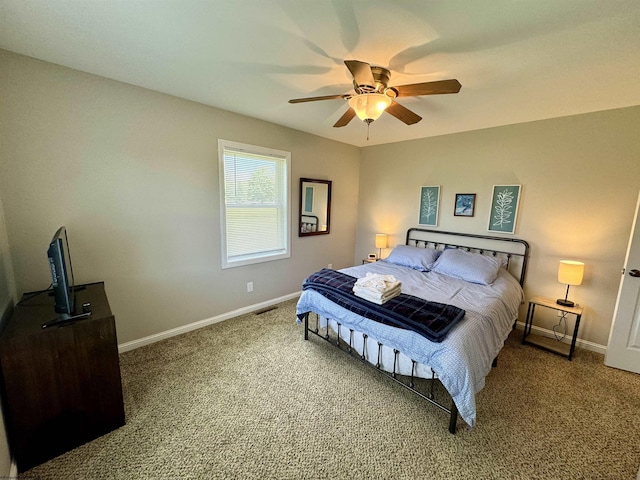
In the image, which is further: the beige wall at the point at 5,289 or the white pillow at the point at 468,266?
the white pillow at the point at 468,266

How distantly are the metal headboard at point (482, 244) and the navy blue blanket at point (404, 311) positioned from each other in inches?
69.6

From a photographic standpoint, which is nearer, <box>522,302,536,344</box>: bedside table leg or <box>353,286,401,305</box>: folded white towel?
<box>353,286,401,305</box>: folded white towel

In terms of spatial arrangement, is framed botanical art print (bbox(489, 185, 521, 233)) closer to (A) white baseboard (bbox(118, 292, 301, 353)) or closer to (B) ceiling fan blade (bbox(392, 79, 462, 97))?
(B) ceiling fan blade (bbox(392, 79, 462, 97))

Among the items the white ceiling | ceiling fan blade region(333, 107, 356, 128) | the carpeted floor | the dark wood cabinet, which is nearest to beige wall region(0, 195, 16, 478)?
the dark wood cabinet

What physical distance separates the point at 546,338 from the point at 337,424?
279 cm

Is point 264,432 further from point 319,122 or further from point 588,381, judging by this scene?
point 319,122

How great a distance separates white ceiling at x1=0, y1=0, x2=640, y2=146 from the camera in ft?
4.37

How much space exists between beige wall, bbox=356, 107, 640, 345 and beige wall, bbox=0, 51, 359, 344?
242 centimetres

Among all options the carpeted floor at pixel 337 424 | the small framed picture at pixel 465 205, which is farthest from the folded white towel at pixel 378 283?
the small framed picture at pixel 465 205

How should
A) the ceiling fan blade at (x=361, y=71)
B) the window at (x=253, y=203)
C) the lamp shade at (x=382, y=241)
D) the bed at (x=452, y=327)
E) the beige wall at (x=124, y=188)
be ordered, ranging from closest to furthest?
the ceiling fan blade at (x=361, y=71) < the bed at (x=452, y=327) < the beige wall at (x=124, y=188) < the window at (x=253, y=203) < the lamp shade at (x=382, y=241)

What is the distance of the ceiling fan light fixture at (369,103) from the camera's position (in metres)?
1.73

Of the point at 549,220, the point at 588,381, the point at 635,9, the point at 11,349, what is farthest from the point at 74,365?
the point at 549,220

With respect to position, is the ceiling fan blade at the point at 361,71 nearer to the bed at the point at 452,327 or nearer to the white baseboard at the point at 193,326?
the bed at the point at 452,327

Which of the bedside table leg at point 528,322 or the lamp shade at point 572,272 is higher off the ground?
the lamp shade at point 572,272
